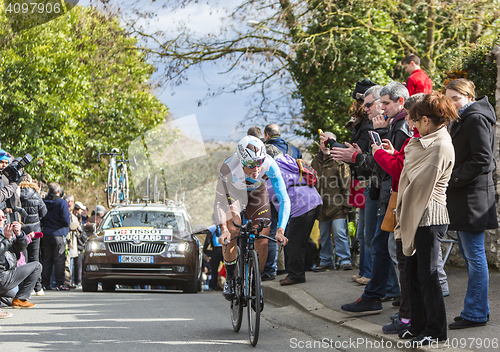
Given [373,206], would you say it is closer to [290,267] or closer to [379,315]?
[379,315]

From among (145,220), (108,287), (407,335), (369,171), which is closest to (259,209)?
(369,171)

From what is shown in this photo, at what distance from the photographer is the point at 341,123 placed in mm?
16719

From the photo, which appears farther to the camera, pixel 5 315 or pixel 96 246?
pixel 96 246

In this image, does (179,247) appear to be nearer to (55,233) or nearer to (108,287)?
(108,287)

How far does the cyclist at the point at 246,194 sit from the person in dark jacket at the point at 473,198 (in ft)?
5.48

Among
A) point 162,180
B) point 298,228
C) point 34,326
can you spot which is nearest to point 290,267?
point 298,228

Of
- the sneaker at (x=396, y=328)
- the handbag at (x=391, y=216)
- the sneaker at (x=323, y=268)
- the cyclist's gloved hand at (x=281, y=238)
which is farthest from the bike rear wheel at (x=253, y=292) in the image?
the sneaker at (x=323, y=268)

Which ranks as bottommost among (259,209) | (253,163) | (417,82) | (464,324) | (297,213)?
(464,324)

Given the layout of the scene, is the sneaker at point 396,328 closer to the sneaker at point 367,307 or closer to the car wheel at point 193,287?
the sneaker at point 367,307

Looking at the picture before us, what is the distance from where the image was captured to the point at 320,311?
685 cm

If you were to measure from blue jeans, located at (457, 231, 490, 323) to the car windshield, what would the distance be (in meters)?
7.19

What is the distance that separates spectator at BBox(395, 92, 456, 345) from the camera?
4.66m

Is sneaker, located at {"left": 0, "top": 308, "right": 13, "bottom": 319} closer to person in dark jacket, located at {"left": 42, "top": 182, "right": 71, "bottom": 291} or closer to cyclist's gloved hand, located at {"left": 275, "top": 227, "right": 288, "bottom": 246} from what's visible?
cyclist's gloved hand, located at {"left": 275, "top": 227, "right": 288, "bottom": 246}

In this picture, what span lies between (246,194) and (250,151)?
0.73m
